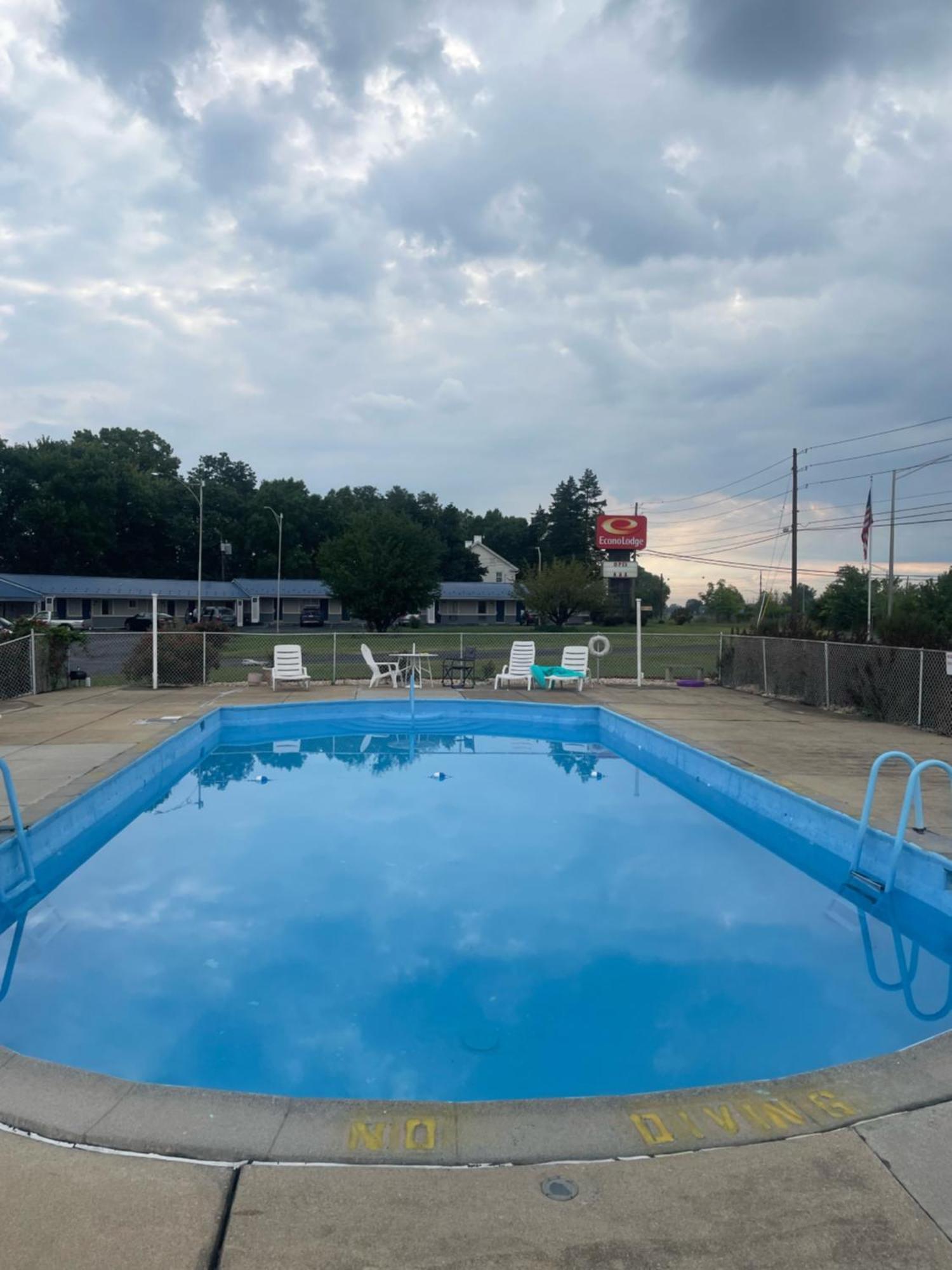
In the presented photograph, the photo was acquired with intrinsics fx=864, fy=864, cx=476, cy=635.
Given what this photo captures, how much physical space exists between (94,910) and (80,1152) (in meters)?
4.29

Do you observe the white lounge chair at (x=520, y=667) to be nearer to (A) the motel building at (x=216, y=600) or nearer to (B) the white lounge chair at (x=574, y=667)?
(B) the white lounge chair at (x=574, y=667)

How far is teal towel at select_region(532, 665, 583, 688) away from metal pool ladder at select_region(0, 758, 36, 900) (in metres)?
13.6

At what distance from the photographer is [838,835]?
8.30 m

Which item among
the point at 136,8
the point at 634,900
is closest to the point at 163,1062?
the point at 634,900

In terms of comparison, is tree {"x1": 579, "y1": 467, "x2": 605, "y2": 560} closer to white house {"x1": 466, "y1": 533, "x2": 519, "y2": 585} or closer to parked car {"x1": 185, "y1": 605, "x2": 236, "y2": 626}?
white house {"x1": 466, "y1": 533, "x2": 519, "y2": 585}

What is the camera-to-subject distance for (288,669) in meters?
19.1

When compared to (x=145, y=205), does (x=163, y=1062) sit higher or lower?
lower

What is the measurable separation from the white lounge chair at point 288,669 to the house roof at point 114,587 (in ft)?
132

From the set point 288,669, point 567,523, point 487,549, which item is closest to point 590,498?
point 567,523

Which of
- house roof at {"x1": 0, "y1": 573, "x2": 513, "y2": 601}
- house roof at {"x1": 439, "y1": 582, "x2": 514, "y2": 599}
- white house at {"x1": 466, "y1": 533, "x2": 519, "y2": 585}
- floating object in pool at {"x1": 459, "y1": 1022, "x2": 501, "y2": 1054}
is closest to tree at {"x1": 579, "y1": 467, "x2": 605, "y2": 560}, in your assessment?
white house at {"x1": 466, "y1": 533, "x2": 519, "y2": 585}

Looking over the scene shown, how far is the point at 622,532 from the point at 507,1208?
24513 millimetres

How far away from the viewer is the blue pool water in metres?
4.71

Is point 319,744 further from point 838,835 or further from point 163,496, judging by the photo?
point 163,496

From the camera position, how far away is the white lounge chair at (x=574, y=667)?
19.5m
